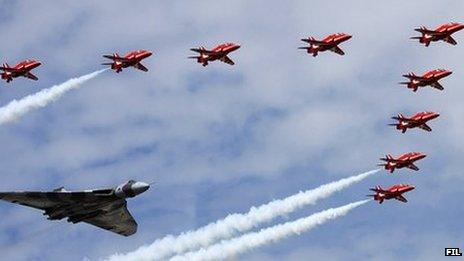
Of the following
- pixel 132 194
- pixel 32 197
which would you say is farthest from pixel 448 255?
pixel 32 197

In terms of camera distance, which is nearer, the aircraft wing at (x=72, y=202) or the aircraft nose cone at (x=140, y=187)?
the aircraft nose cone at (x=140, y=187)

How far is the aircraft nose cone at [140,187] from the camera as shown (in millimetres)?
186625

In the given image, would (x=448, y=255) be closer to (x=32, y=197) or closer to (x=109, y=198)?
(x=109, y=198)

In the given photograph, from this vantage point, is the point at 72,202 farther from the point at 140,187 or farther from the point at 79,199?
the point at 140,187

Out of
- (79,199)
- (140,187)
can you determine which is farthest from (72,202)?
(140,187)

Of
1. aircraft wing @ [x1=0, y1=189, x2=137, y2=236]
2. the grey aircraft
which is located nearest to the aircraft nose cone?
the grey aircraft

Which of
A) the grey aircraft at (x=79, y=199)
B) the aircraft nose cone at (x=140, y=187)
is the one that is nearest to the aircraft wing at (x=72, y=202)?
the grey aircraft at (x=79, y=199)

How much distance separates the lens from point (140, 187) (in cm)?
18712

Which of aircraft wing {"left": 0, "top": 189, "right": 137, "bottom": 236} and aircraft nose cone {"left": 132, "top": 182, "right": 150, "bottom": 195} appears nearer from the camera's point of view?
aircraft nose cone {"left": 132, "top": 182, "right": 150, "bottom": 195}

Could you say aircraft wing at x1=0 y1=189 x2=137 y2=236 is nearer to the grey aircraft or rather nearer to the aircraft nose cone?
the grey aircraft

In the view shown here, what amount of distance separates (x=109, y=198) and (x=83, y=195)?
4.46 metres

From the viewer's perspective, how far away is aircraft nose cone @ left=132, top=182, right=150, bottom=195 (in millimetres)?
186625

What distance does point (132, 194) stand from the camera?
618ft

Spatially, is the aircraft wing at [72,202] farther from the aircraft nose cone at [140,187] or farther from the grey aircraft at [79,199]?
the aircraft nose cone at [140,187]
